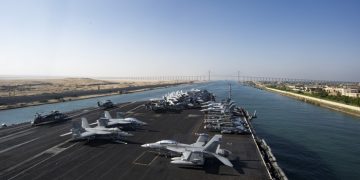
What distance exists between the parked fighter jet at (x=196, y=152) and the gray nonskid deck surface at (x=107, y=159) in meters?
0.84

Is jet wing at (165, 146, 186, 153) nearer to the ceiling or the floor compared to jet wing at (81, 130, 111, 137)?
nearer to the floor

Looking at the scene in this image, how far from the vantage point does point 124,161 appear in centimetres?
3566

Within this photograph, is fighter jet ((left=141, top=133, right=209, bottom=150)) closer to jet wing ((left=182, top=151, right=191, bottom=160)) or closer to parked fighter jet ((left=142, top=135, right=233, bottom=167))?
parked fighter jet ((left=142, top=135, right=233, bottom=167))

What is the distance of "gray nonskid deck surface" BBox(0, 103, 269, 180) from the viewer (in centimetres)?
3130

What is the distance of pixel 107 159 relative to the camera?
120 ft

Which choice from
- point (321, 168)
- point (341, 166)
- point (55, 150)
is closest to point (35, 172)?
point (55, 150)

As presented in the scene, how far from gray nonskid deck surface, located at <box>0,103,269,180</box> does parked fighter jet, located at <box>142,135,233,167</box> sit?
0.84 metres

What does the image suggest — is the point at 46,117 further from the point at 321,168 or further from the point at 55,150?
the point at 321,168

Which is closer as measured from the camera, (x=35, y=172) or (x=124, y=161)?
(x=35, y=172)

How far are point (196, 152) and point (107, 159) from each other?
38.3 feet

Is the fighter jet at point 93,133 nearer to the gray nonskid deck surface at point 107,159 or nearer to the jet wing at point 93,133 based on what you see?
the jet wing at point 93,133

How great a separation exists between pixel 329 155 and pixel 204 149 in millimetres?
27262

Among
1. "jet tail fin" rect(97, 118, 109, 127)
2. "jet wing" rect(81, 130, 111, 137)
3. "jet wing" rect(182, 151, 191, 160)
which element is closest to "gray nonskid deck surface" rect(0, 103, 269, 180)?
"jet wing" rect(182, 151, 191, 160)

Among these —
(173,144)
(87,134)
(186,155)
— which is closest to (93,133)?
(87,134)
